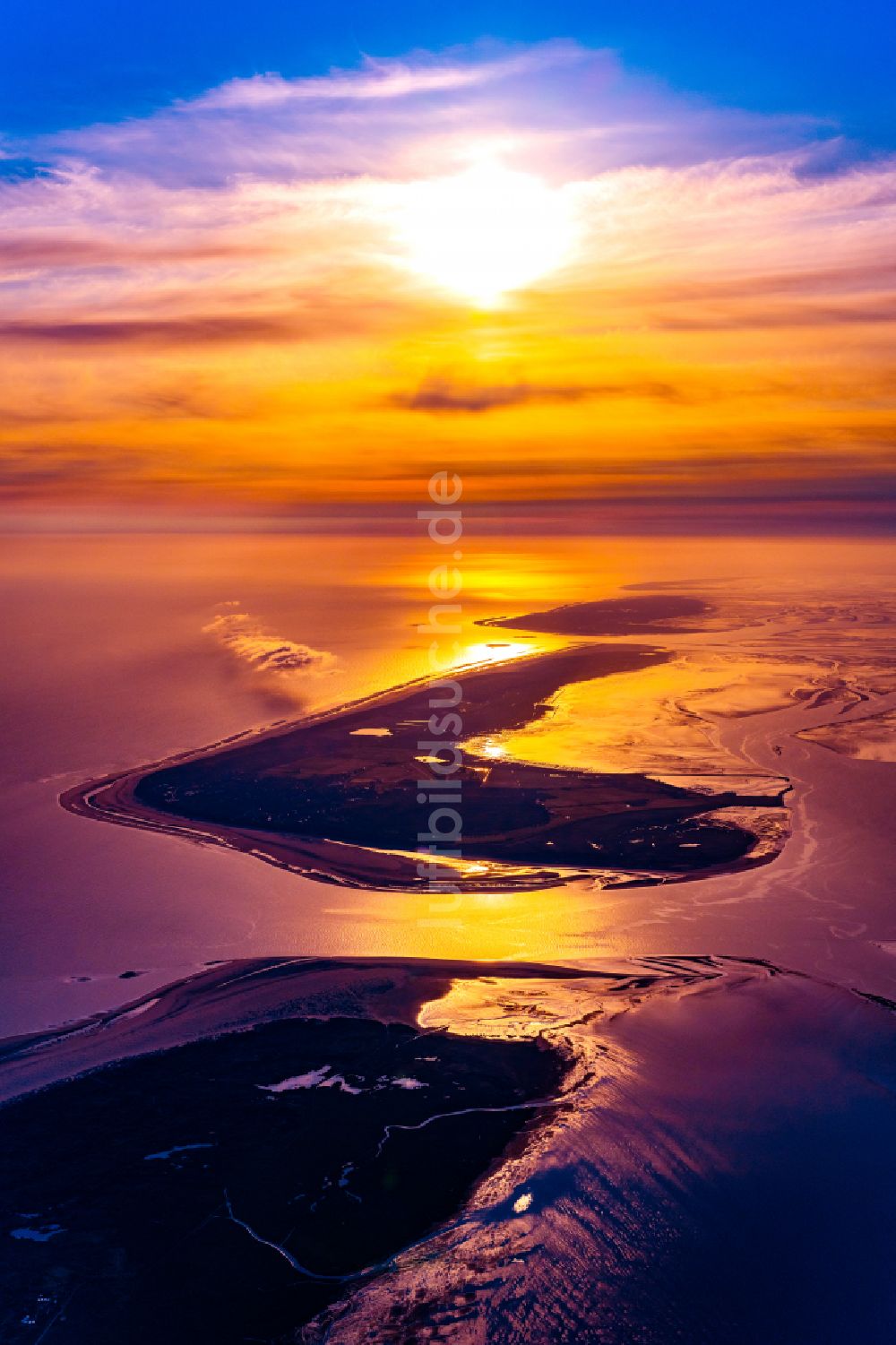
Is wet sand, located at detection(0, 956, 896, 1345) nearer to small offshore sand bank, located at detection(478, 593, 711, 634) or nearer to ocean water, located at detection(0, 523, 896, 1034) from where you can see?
ocean water, located at detection(0, 523, 896, 1034)

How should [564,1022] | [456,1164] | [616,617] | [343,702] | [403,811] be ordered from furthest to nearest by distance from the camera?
[616,617] → [343,702] → [403,811] → [564,1022] → [456,1164]

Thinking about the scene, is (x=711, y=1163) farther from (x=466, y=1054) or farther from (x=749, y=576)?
(x=749, y=576)

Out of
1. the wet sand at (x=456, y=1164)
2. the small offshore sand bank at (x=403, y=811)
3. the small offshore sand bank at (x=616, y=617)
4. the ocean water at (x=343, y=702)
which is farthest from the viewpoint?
the small offshore sand bank at (x=616, y=617)

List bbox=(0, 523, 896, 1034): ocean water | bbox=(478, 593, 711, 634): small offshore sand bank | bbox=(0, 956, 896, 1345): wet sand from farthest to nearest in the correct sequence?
1. bbox=(478, 593, 711, 634): small offshore sand bank
2. bbox=(0, 523, 896, 1034): ocean water
3. bbox=(0, 956, 896, 1345): wet sand

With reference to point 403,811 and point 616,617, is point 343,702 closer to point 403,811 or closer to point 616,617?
point 403,811

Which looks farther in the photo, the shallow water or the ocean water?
the ocean water

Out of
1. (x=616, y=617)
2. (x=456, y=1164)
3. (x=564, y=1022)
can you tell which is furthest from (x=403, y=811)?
(x=616, y=617)

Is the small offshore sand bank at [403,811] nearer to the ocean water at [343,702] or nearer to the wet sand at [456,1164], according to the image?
the ocean water at [343,702]

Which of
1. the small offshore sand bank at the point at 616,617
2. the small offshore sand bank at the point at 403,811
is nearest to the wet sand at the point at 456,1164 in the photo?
the small offshore sand bank at the point at 403,811

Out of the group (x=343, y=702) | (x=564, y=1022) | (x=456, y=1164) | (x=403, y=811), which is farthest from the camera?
(x=343, y=702)

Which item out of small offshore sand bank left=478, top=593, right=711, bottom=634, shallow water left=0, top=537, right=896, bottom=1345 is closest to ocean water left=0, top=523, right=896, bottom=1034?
shallow water left=0, top=537, right=896, bottom=1345
